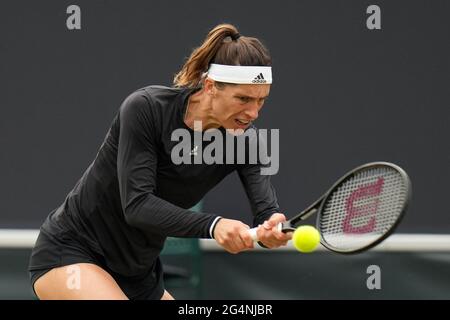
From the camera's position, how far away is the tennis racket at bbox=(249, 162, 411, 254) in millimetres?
3006

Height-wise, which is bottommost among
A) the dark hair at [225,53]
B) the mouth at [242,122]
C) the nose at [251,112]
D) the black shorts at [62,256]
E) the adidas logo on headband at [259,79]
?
the black shorts at [62,256]

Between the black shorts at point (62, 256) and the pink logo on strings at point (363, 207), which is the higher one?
the pink logo on strings at point (363, 207)

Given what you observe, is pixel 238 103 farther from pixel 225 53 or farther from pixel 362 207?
pixel 362 207

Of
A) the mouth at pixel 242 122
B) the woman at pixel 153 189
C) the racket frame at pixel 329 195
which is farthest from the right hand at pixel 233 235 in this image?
the mouth at pixel 242 122

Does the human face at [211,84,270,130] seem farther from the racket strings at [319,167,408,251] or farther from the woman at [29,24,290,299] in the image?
the racket strings at [319,167,408,251]

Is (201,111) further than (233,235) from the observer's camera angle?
Yes

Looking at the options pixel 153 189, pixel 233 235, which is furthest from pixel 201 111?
pixel 233 235

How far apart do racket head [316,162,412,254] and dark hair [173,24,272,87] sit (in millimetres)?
496

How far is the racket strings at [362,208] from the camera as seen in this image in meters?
3.03

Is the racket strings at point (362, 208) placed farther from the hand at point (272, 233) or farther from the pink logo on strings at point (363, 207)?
the hand at point (272, 233)

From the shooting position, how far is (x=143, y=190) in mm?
3207

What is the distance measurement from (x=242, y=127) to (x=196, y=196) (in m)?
0.33

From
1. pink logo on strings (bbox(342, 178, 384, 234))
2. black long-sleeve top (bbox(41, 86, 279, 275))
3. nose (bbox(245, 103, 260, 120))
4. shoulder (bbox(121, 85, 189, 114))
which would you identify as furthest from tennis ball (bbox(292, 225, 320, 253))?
shoulder (bbox(121, 85, 189, 114))

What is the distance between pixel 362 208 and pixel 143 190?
26.8 inches
